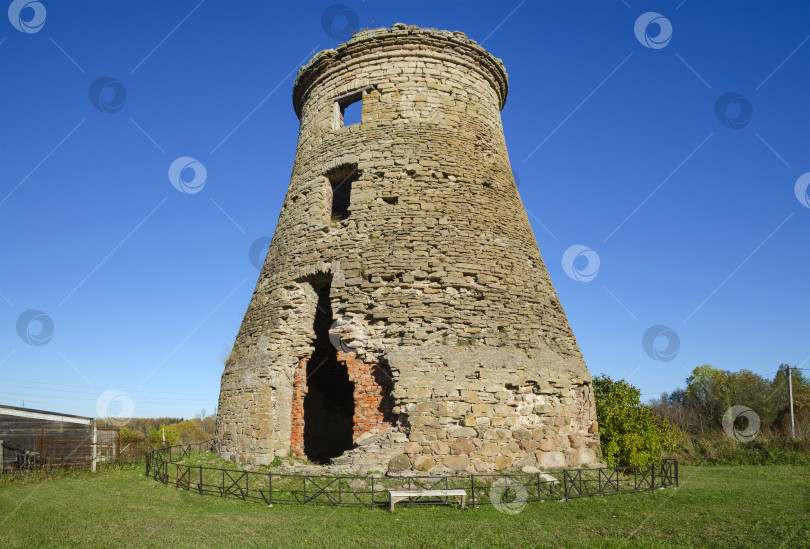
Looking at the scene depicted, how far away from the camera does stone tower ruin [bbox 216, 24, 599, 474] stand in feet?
34.9

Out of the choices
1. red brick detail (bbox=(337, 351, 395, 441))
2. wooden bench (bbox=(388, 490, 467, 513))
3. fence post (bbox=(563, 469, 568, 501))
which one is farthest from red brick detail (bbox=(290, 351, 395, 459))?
fence post (bbox=(563, 469, 568, 501))

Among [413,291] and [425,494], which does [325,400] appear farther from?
[425,494]

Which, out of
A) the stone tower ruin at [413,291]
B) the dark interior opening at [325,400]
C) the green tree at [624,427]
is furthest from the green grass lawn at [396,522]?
the dark interior opening at [325,400]

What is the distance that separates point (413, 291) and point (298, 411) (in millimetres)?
4053

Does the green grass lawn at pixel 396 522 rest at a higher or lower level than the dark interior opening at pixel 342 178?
lower

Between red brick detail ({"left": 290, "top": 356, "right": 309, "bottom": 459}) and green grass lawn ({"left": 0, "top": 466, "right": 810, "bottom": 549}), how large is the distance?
6.72 feet

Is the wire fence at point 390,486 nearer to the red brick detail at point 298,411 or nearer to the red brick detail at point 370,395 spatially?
the red brick detail at point 370,395

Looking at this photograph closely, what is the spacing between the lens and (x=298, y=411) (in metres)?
12.3

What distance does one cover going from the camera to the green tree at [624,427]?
50.2 feet

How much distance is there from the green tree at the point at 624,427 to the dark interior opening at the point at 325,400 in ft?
26.2

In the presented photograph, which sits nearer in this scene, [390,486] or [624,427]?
[390,486]

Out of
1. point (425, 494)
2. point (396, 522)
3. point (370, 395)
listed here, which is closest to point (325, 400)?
point (370, 395)

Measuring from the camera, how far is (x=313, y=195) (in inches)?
539

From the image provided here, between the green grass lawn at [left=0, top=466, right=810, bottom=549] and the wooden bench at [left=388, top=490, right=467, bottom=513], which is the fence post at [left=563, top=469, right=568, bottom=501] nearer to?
the green grass lawn at [left=0, top=466, right=810, bottom=549]
